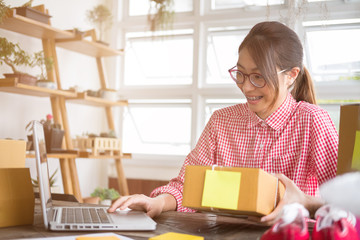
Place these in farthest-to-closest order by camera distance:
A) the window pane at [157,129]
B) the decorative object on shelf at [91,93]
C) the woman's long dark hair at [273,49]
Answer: the window pane at [157,129], the decorative object on shelf at [91,93], the woman's long dark hair at [273,49]

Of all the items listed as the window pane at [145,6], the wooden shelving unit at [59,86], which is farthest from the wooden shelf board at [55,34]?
the window pane at [145,6]

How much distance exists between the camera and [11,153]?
1.26m

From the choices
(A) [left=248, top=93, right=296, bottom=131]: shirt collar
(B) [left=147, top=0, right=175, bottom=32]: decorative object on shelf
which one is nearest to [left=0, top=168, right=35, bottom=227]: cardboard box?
(A) [left=248, top=93, right=296, bottom=131]: shirt collar

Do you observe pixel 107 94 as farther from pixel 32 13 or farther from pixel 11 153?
pixel 11 153

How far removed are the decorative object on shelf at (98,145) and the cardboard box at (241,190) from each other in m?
2.21

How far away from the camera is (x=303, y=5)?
3088mm

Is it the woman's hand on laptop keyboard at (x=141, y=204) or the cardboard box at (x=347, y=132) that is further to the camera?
the woman's hand on laptop keyboard at (x=141, y=204)

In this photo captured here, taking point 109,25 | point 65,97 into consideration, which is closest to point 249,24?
point 109,25

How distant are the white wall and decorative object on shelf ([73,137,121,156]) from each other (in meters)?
0.26

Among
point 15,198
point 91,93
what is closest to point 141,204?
point 15,198

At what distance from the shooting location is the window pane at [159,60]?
12.0 ft

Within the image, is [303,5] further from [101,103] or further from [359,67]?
[101,103]

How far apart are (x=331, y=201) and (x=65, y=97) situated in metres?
2.57

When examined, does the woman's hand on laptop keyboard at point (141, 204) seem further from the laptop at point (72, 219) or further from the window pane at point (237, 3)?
the window pane at point (237, 3)
